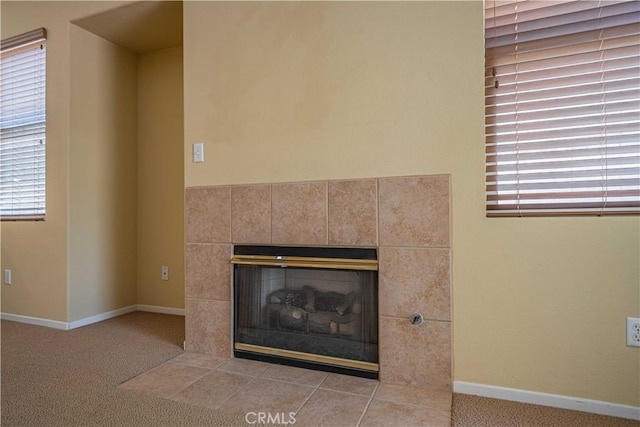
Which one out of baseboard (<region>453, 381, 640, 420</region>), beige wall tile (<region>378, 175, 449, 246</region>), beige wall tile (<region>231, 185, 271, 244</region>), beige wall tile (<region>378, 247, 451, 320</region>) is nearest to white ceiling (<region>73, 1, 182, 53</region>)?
beige wall tile (<region>231, 185, 271, 244</region>)

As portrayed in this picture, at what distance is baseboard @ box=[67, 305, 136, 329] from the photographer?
9.09ft

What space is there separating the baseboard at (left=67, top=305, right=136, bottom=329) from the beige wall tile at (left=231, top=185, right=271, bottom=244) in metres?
1.61

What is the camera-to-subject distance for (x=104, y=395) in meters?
1.65

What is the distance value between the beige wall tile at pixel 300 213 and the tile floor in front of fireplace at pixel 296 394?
2.22 feet

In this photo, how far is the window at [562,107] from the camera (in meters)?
1.53

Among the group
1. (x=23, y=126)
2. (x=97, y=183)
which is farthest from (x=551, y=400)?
(x=23, y=126)

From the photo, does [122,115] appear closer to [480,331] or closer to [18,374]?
[18,374]

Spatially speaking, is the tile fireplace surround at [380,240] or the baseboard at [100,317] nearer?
the tile fireplace surround at [380,240]

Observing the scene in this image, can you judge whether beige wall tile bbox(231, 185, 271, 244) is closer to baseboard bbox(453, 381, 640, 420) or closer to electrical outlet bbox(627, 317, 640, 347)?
baseboard bbox(453, 381, 640, 420)

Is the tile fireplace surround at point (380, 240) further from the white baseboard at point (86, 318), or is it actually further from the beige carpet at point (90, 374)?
the white baseboard at point (86, 318)

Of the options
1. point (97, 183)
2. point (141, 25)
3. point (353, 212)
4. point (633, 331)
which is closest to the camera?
point (633, 331)

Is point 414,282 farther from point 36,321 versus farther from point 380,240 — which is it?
point 36,321

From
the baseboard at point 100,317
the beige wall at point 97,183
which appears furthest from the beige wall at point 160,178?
the baseboard at point 100,317

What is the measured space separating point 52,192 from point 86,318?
99cm
